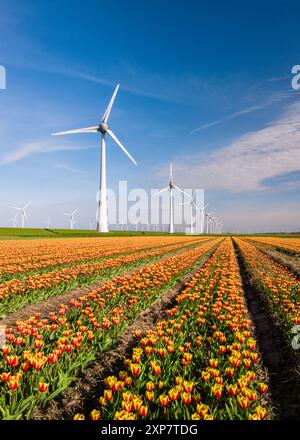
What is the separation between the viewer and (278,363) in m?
5.73

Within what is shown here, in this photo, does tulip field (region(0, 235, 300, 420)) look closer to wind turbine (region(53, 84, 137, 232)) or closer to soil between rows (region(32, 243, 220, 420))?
soil between rows (region(32, 243, 220, 420))

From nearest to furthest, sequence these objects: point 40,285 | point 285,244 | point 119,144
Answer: point 40,285
point 285,244
point 119,144

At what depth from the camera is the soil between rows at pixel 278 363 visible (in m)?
4.32

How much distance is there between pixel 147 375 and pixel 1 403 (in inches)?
83.2

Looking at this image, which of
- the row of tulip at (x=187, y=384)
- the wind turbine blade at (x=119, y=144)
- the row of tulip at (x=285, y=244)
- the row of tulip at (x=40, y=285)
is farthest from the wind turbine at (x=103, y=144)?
the row of tulip at (x=187, y=384)

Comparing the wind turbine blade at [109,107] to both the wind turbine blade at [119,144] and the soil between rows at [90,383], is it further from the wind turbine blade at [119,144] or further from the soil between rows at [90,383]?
the soil between rows at [90,383]

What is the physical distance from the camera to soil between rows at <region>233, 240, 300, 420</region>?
4320mm

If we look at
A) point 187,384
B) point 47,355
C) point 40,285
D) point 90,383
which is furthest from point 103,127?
point 187,384

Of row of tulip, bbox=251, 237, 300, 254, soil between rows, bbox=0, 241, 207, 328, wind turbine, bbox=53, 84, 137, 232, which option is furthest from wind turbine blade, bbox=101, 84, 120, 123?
soil between rows, bbox=0, 241, 207, 328

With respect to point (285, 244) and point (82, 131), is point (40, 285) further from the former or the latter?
point (82, 131)

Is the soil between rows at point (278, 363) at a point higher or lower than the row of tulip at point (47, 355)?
lower

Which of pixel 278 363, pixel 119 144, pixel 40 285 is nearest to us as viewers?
pixel 278 363
